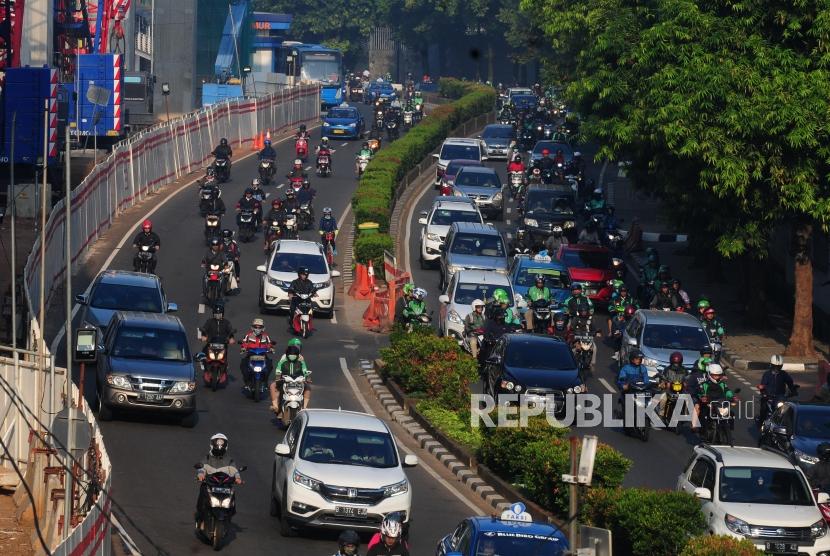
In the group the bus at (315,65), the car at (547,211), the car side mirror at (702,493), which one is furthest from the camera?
the bus at (315,65)

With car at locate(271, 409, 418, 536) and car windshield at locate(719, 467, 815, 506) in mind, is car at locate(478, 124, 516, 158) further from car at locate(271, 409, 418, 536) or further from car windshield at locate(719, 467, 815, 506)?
car windshield at locate(719, 467, 815, 506)

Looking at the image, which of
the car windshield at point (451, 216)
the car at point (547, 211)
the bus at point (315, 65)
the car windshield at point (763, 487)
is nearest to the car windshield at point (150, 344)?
the car windshield at point (763, 487)

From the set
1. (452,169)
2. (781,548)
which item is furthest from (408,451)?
(452,169)

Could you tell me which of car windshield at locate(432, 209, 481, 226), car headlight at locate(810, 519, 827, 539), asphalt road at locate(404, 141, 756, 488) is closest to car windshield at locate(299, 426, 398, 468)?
asphalt road at locate(404, 141, 756, 488)

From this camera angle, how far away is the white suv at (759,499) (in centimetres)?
1791

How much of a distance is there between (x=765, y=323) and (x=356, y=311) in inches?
399

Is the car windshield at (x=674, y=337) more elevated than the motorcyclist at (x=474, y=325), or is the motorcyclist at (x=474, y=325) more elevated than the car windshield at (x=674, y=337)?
the car windshield at (x=674, y=337)

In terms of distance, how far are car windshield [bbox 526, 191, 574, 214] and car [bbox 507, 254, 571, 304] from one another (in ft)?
31.1

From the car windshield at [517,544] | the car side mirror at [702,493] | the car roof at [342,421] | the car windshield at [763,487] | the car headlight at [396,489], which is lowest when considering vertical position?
the car headlight at [396,489]

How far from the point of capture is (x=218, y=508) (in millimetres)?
17828

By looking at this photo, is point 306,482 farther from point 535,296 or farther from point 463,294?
point 535,296

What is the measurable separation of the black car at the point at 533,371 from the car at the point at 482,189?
2364 cm

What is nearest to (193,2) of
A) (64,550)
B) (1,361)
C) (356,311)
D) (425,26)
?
(425,26)

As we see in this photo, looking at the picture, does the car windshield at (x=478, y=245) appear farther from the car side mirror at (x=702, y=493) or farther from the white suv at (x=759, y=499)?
the car side mirror at (x=702, y=493)
